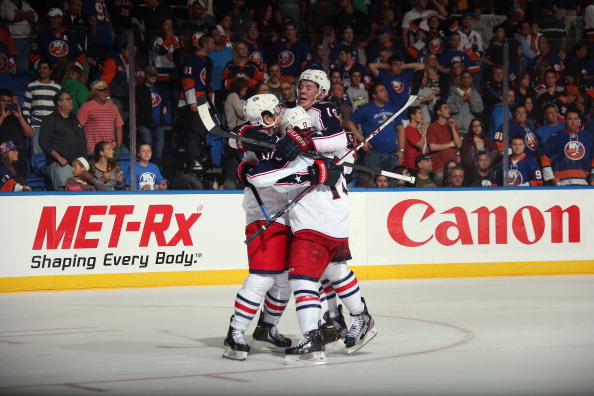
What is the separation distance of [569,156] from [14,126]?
609 centimetres

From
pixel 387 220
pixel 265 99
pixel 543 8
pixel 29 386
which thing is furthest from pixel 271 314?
pixel 543 8

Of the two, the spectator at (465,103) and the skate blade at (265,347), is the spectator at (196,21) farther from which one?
the skate blade at (265,347)

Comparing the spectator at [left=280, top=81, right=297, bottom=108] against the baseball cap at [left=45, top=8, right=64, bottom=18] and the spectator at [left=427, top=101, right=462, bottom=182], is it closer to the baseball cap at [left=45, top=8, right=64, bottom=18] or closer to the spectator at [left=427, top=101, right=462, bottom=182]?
Result: the spectator at [left=427, top=101, right=462, bottom=182]

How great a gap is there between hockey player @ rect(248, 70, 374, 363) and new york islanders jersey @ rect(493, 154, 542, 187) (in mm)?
5697

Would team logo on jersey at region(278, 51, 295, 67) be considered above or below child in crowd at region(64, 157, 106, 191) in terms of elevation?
above

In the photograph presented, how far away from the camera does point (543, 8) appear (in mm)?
14250

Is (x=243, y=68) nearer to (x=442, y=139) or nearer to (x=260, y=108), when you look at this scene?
(x=442, y=139)

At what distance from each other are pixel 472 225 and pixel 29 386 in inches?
275

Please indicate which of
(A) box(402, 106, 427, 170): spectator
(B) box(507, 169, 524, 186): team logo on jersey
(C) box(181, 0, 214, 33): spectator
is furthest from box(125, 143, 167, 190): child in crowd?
(B) box(507, 169, 524, 186): team logo on jersey

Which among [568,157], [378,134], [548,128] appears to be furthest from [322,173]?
[568,157]

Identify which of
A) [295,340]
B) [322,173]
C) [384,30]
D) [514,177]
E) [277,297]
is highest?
[384,30]

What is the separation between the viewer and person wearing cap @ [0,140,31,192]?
31.0 feet

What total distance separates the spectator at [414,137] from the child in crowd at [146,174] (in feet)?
8.65

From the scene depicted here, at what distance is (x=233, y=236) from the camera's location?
10.3 metres
